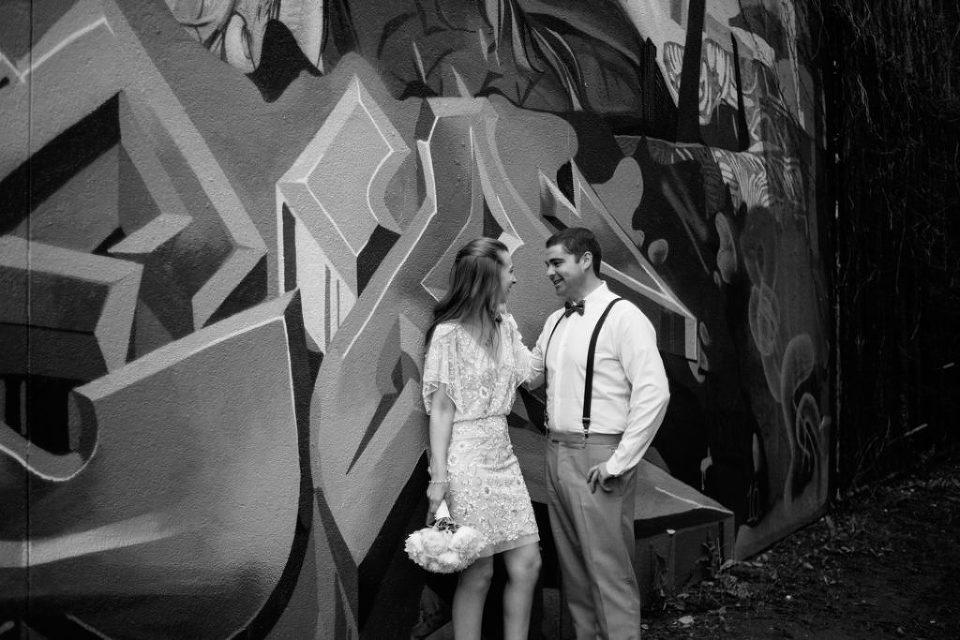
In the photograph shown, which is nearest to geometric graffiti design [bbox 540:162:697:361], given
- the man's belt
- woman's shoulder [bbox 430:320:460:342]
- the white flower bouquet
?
woman's shoulder [bbox 430:320:460:342]

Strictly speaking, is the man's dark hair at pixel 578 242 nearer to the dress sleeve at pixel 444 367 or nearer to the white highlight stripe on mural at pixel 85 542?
the dress sleeve at pixel 444 367

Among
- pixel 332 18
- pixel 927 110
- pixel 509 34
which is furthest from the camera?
pixel 927 110

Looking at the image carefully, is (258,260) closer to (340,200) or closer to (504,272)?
(340,200)

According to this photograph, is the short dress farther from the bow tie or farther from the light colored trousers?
the bow tie

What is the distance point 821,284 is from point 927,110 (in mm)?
2939

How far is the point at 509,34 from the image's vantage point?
13.1ft

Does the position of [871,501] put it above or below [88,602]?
below

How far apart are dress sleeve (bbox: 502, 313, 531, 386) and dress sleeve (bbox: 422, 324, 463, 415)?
12.4 inches

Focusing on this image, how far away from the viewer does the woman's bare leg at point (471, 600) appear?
11.1 feet

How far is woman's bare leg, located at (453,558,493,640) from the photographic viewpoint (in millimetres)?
3387

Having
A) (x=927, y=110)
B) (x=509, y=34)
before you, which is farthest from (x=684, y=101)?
(x=927, y=110)

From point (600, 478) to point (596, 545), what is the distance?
1.00 ft

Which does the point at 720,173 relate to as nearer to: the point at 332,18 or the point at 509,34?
the point at 509,34

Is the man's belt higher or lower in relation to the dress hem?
higher
